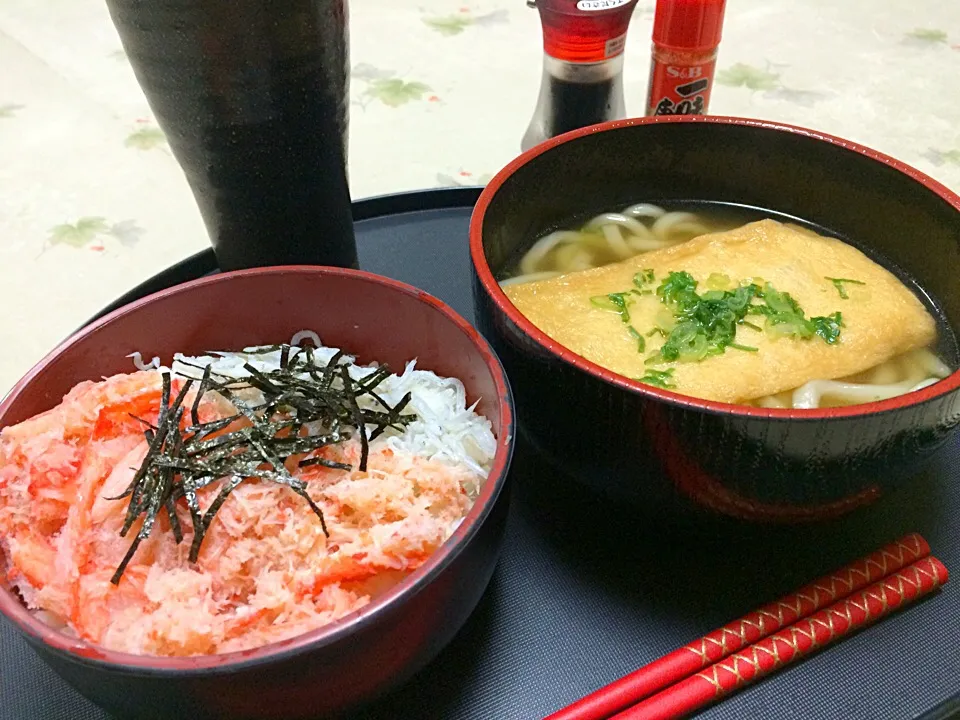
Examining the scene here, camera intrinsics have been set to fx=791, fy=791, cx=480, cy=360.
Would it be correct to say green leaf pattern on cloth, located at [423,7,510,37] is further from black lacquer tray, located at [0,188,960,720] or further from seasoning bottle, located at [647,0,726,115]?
black lacquer tray, located at [0,188,960,720]

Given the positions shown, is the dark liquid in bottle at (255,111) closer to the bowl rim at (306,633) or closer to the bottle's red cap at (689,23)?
the bowl rim at (306,633)

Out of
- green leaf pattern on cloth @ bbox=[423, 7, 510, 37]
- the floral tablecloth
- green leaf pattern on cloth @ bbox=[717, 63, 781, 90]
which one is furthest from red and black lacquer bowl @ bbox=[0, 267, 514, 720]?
green leaf pattern on cloth @ bbox=[423, 7, 510, 37]

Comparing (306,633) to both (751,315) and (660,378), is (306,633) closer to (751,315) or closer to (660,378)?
(660,378)

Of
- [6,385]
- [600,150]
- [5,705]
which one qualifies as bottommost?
[6,385]

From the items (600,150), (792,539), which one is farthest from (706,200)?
(792,539)

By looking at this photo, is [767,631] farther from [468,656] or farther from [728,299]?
[728,299]

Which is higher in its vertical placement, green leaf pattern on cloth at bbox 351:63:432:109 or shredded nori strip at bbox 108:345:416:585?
shredded nori strip at bbox 108:345:416:585
